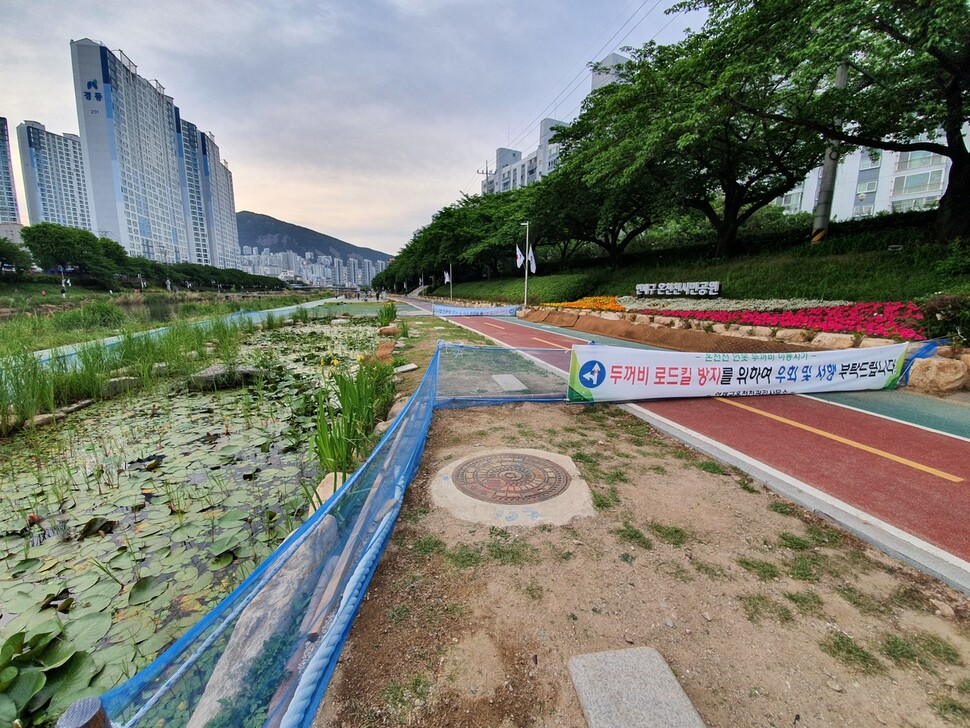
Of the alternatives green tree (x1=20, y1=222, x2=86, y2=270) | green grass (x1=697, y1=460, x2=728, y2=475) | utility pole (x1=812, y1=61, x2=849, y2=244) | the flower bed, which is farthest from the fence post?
green tree (x1=20, y1=222, x2=86, y2=270)

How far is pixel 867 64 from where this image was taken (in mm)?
11883

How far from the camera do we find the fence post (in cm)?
94

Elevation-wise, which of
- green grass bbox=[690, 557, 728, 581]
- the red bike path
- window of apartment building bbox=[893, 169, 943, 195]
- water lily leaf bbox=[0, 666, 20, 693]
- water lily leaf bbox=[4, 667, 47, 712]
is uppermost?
window of apartment building bbox=[893, 169, 943, 195]

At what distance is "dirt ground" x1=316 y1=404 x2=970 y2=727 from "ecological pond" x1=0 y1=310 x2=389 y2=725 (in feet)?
3.89

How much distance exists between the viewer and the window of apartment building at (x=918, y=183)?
33.0 meters

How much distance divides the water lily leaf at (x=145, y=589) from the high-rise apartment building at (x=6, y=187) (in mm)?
121146

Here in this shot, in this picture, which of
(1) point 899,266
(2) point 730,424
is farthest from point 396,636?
(1) point 899,266

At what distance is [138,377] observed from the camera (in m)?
6.62

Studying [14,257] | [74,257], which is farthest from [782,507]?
[74,257]

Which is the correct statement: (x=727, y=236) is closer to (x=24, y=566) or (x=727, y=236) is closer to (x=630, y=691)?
(x=630, y=691)

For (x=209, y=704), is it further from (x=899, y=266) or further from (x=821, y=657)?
(x=899, y=266)

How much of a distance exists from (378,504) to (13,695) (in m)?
1.66

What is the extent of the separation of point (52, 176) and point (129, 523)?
135821 millimetres

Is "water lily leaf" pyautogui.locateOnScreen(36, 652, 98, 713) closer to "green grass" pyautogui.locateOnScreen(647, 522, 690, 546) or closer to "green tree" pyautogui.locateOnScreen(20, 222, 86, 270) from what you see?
"green grass" pyautogui.locateOnScreen(647, 522, 690, 546)
